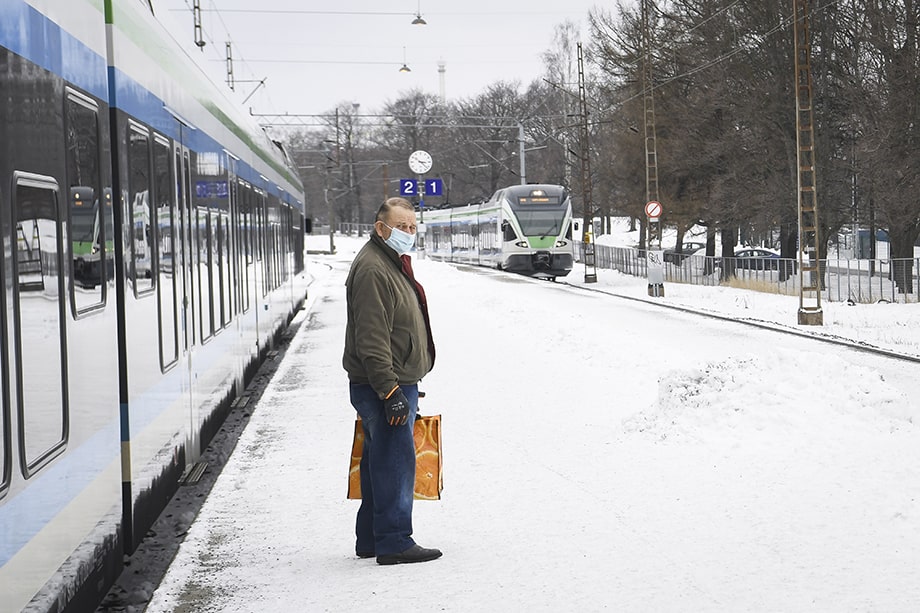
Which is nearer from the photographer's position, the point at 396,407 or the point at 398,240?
the point at 396,407

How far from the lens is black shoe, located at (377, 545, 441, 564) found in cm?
638

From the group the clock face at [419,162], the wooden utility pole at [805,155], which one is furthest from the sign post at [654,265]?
the clock face at [419,162]

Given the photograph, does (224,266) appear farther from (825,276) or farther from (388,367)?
(825,276)

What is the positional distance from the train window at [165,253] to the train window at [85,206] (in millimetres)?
1612

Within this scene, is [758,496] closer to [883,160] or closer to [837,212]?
[883,160]

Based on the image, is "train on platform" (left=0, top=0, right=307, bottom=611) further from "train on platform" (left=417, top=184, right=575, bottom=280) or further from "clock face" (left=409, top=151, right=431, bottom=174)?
"clock face" (left=409, top=151, right=431, bottom=174)

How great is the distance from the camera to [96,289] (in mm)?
5691

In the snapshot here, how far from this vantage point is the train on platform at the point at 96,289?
4.25 meters

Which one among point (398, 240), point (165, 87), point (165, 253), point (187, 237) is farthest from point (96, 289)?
point (187, 237)

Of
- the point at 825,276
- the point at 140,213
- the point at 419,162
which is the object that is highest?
the point at 419,162

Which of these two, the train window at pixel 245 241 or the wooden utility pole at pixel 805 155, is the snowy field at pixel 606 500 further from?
the wooden utility pole at pixel 805 155

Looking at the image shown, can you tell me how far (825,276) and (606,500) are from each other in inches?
1254

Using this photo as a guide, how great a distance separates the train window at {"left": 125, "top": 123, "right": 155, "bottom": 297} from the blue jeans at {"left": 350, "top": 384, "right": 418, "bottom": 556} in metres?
1.44

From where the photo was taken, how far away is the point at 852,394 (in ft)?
31.4
